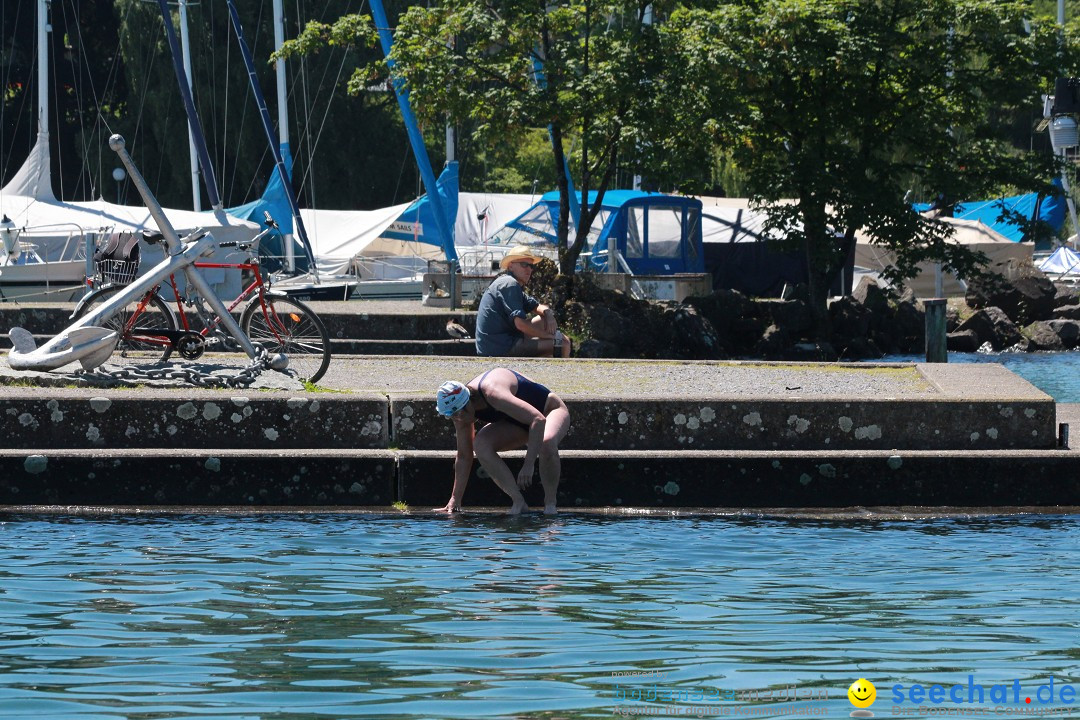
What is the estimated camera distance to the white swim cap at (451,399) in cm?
920

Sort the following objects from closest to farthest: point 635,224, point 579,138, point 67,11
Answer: point 579,138, point 635,224, point 67,11

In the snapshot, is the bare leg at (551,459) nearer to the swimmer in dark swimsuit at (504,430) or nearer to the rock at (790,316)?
the swimmer in dark swimsuit at (504,430)

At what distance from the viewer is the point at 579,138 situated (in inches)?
1049

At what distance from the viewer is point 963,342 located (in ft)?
102

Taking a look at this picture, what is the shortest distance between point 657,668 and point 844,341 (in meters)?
25.0

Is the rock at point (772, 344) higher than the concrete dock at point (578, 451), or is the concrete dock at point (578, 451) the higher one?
the concrete dock at point (578, 451)

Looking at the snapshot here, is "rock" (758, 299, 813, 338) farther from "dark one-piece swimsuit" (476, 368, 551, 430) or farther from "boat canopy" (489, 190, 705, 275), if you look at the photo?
"dark one-piece swimsuit" (476, 368, 551, 430)

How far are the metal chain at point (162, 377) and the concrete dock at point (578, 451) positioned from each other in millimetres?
108

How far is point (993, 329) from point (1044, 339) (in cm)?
108

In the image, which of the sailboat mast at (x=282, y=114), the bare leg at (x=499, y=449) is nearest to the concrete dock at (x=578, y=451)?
the bare leg at (x=499, y=449)

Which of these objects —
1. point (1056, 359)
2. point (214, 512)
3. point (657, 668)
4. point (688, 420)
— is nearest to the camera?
point (657, 668)

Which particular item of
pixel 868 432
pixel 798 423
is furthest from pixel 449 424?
pixel 868 432

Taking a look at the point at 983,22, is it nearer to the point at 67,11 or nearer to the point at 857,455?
the point at 857,455

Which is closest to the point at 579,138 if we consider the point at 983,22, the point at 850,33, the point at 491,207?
the point at 850,33
